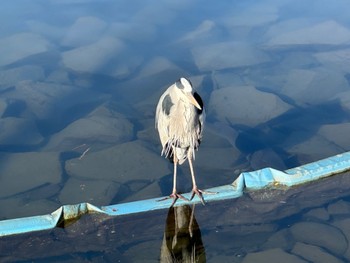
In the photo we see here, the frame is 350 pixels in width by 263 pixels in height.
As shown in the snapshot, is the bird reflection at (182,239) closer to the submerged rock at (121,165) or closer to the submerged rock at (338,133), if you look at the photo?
the submerged rock at (121,165)

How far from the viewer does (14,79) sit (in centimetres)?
574

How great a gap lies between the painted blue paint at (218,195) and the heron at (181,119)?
0.13 metres

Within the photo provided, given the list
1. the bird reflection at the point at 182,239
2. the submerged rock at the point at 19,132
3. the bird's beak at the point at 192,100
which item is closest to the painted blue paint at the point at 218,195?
the bird reflection at the point at 182,239

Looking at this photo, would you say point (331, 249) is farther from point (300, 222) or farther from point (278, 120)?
point (278, 120)

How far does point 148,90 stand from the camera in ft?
18.5

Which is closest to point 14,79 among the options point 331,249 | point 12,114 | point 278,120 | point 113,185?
point 12,114

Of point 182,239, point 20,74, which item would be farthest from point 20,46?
point 182,239

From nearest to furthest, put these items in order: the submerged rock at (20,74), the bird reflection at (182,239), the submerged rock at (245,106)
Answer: the bird reflection at (182,239)
the submerged rock at (245,106)
the submerged rock at (20,74)

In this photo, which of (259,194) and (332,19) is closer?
(259,194)

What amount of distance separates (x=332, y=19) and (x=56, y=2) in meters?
3.65

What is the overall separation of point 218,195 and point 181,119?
576 mm

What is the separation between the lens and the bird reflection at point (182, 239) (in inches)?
135

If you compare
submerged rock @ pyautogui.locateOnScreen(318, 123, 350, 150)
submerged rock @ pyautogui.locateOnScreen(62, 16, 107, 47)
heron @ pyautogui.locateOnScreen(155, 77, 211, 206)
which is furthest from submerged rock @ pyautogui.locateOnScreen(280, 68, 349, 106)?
submerged rock @ pyautogui.locateOnScreen(62, 16, 107, 47)

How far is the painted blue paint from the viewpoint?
3.46 meters
